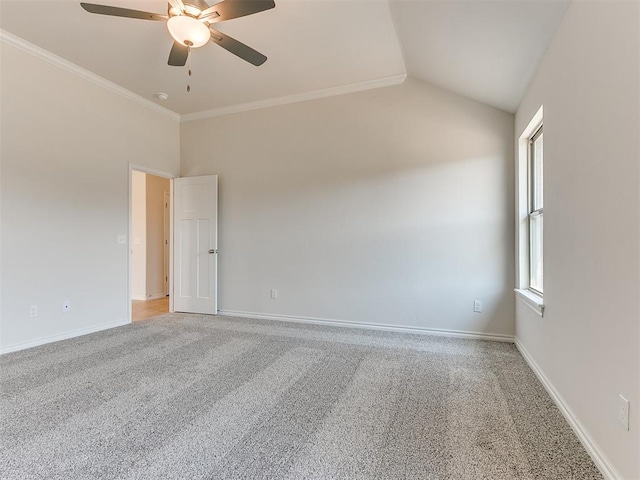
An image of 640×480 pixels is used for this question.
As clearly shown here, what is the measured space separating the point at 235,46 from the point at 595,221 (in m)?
2.49

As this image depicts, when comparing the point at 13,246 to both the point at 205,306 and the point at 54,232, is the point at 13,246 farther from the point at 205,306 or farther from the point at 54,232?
the point at 205,306

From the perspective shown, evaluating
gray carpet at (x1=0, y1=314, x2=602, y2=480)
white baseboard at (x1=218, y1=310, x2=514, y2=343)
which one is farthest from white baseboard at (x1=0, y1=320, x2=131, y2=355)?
white baseboard at (x1=218, y1=310, x2=514, y2=343)

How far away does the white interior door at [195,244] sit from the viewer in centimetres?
452

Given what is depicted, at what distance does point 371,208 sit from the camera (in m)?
3.82

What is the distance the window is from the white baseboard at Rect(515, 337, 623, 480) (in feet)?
2.74

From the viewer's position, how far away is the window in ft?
9.36

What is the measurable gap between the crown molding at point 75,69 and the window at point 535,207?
4564 millimetres

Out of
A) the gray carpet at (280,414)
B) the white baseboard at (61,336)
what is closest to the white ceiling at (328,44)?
the gray carpet at (280,414)

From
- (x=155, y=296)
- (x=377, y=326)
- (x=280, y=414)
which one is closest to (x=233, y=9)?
(x=280, y=414)

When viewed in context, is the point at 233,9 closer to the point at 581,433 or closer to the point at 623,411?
the point at 623,411

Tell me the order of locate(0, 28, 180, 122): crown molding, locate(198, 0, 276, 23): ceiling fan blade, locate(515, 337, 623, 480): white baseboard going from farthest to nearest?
locate(0, 28, 180, 122): crown molding → locate(198, 0, 276, 23): ceiling fan blade → locate(515, 337, 623, 480): white baseboard

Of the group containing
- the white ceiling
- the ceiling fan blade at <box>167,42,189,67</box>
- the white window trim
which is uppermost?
the white ceiling

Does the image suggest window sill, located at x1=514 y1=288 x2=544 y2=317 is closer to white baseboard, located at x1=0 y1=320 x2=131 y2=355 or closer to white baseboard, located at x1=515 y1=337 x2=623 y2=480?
white baseboard, located at x1=515 y1=337 x2=623 y2=480

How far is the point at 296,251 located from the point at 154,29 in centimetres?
266
